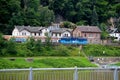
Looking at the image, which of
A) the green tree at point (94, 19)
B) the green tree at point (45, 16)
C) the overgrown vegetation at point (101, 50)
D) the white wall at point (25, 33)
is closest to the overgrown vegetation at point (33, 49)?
the overgrown vegetation at point (101, 50)

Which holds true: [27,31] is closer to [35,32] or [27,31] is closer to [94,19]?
[35,32]

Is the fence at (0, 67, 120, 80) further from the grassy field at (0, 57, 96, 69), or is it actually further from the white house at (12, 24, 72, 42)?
the white house at (12, 24, 72, 42)

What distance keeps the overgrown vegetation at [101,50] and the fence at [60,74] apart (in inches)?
1096

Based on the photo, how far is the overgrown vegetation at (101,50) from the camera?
125 ft

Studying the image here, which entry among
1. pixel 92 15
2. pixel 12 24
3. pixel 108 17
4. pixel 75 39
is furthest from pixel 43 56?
pixel 108 17

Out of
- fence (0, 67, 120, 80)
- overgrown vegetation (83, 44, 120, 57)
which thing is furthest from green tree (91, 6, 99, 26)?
fence (0, 67, 120, 80)

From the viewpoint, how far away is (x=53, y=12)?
5225 centimetres

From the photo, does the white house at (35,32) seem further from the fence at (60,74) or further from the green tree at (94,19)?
the fence at (60,74)

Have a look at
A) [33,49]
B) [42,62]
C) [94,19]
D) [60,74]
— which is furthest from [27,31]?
[60,74]

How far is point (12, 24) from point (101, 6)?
61.6ft

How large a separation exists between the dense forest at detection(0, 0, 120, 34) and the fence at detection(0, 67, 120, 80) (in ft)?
108

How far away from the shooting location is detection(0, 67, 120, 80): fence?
8984 millimetres

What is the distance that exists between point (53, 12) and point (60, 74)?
1699 inches

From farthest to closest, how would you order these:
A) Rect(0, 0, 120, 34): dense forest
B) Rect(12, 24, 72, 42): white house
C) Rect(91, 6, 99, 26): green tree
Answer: Rect(91, 6, 99, 26): green tree < Rect(0, 0, 120, 34): dense forest < Rect(12, 24, 72, 42): white house
